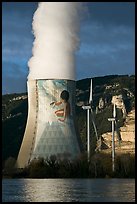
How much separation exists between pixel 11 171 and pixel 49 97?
9.87m

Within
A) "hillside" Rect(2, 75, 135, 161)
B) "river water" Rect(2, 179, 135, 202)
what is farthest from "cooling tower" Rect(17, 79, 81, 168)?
"hillside" Rect(2, 75, 135, 161)

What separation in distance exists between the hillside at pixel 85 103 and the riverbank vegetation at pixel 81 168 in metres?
29.8

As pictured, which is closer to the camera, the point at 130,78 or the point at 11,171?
the point at 11,171

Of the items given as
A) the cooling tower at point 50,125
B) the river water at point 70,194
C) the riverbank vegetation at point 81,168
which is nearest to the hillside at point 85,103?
the riverbank vegetation at point 81,168

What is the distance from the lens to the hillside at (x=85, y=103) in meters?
97.1

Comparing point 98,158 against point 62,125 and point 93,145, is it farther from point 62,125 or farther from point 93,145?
point 93,145

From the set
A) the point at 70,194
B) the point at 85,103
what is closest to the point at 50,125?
the point at 70,194

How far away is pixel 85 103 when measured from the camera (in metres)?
116

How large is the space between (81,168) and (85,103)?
61.5 meters

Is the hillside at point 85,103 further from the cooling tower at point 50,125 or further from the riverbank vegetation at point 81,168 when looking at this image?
the cooling tower at point 50,125

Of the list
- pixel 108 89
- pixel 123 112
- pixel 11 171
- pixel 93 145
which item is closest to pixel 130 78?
pixel 108 89

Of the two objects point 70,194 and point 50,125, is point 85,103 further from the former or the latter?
point 70,194

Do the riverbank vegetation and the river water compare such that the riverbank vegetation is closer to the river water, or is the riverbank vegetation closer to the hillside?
the river water

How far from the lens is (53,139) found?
5284 centimetres
